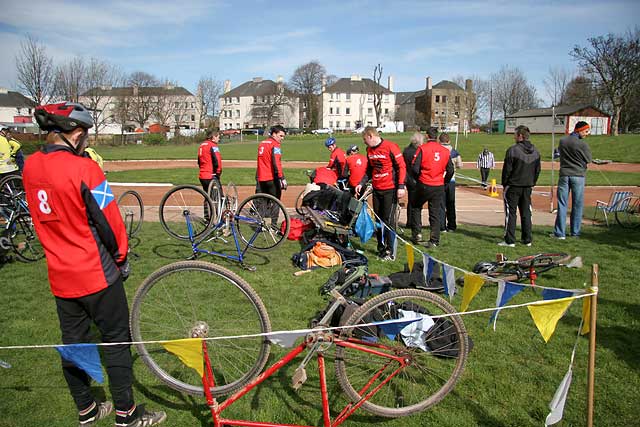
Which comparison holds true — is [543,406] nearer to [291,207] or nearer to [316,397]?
[316,397]

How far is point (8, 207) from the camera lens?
7879 mm

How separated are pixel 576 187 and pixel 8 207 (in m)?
10.3

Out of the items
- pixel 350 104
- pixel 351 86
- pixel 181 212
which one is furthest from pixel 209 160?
pixel 351 86

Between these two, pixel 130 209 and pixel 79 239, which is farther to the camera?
pixel 130 209

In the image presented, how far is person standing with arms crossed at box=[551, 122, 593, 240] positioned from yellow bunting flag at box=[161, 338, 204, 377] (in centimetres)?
757

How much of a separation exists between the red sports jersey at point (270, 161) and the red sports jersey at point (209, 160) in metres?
0.90

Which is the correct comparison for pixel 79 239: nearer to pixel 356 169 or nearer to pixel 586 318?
pixel 586 318

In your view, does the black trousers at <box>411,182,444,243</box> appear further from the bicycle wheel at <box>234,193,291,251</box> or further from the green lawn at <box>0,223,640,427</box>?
the bicycle wheel at <box>234,193,291,251</box>

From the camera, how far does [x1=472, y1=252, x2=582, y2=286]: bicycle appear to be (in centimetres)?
562

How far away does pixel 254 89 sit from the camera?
339ft

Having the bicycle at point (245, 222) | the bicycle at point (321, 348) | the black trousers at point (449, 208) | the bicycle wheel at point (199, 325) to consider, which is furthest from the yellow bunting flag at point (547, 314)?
the black trousers at point (449, 208)

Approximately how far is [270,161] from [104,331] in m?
5.86

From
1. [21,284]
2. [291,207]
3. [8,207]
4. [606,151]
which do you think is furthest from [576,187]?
[606,151]

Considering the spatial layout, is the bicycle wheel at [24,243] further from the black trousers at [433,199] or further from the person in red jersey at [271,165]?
the black trousers at [433,199]
